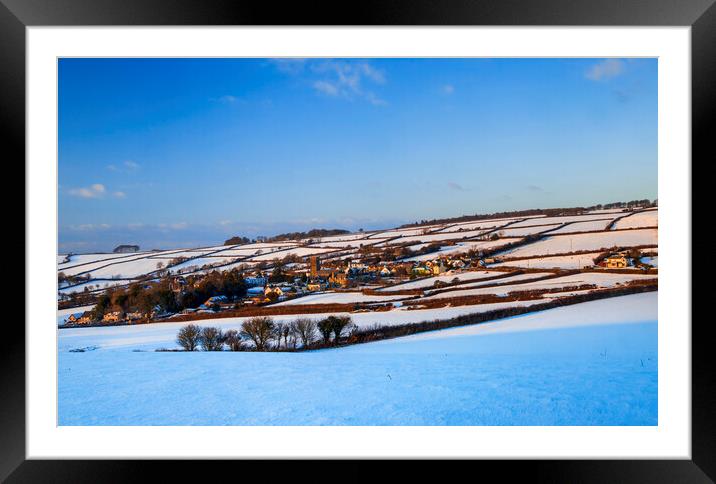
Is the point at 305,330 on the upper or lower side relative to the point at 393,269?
lower

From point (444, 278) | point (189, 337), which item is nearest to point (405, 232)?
point (444, 278)

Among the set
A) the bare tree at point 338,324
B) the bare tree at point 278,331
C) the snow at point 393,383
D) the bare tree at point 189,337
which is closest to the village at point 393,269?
the bare tree at point 338,324

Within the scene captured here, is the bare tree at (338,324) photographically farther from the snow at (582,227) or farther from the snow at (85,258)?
the snow at (582,227)

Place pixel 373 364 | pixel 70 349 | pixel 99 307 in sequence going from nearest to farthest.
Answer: pixel 373 364, pixel 70 349, pixel 99 307

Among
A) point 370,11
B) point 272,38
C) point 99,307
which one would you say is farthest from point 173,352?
point 370,11

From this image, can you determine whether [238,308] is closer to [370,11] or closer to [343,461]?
[343,461]

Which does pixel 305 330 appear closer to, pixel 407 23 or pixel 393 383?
pixel 393 383

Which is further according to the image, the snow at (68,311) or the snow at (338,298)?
the snow at (338,298)
